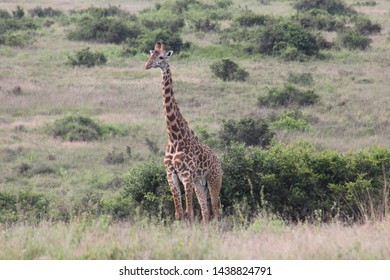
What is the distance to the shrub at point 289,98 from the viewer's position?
26938mm

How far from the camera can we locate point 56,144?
864 inches

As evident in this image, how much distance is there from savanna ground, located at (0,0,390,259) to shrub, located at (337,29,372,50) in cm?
33

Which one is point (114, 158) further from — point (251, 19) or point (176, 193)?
point (251, 19)

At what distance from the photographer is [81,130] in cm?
2284

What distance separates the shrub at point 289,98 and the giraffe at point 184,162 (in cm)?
1412

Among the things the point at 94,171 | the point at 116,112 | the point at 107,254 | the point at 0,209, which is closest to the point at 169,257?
the point at 107,254

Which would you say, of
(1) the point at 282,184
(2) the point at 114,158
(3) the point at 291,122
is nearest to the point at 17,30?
(3) the point at 291,122

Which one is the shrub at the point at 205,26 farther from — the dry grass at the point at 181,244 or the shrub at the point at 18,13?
the dry grass at the point at 181,244

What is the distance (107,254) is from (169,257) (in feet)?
1.67

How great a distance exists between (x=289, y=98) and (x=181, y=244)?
2005 cm

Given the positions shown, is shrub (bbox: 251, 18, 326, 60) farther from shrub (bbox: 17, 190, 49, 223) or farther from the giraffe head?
the giraffe head

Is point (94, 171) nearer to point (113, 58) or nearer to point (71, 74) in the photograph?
point (71, 74)

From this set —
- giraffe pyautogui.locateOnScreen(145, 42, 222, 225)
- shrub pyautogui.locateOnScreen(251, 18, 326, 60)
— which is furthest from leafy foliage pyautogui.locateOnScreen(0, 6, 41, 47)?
giraffe pyautogui.locateOnScreen(145, 42, 222, 225)

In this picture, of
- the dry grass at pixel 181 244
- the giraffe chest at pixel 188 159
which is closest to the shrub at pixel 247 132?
the giraffe chest at pixel 188 159
